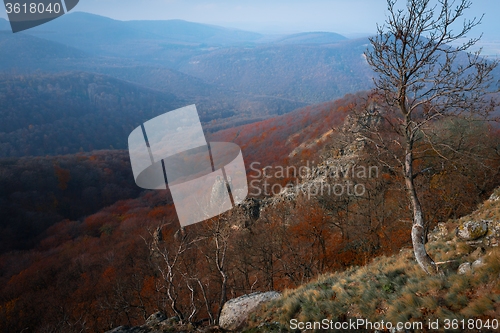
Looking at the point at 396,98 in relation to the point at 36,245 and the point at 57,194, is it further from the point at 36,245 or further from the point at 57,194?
the point at 57,194

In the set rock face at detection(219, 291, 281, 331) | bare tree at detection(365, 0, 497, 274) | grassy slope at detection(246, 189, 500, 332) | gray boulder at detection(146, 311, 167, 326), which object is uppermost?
bare tree at detection(365, 0, 497, 274)

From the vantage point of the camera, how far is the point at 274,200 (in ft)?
86.2

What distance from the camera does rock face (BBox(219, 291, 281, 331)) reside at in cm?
689

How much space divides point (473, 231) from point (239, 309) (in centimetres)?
668

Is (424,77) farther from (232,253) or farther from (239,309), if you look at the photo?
(232,253)

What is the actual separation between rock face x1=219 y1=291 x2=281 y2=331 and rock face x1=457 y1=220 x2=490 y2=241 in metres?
5.45

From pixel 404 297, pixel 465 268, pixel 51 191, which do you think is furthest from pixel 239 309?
pixel 51 191

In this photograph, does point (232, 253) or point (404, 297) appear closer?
point (404, 297)

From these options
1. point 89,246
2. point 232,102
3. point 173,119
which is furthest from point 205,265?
point 232,102

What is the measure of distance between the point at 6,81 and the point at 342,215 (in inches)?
7409

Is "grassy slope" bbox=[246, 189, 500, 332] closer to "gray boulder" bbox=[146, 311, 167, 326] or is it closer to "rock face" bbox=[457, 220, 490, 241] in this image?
"rock face" bbox=[457, 220, 490, 241]

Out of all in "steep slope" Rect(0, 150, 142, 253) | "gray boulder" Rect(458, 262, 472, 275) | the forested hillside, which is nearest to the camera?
"gray boulder" Rect(458, 262, 472, 275)

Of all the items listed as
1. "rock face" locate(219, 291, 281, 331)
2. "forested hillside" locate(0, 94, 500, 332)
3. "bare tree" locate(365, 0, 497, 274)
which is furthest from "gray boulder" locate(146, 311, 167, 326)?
"bare tree" locate(365, 0, 497, 274)

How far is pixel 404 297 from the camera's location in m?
5.16
